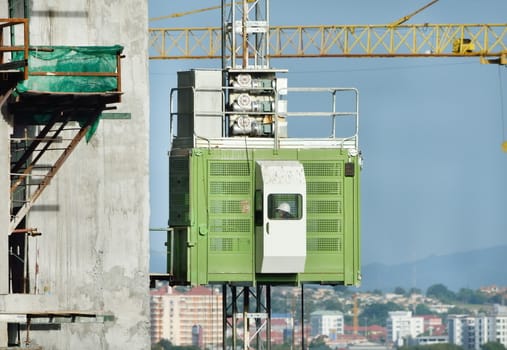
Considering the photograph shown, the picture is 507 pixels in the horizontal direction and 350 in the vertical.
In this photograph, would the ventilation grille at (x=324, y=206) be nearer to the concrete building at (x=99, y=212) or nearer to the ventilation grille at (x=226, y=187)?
the ventilation grille at (x=226, y=187)

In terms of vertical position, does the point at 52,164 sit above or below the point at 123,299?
above

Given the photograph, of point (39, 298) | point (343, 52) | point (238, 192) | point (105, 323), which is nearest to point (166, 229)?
point (238, 192)

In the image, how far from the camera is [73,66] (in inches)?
1618

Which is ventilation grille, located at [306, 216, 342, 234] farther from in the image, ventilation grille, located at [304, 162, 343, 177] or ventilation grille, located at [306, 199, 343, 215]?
ventilation grille, located at [304, 162, 343, 177]

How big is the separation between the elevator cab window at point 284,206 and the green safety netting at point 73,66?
27.2 ft

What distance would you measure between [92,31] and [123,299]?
573 cm

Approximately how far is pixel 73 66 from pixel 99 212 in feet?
16.3

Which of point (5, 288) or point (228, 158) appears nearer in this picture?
point (5, 288)

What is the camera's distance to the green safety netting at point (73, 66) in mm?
40000

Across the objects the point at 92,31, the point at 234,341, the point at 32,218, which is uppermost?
the point at 92,31

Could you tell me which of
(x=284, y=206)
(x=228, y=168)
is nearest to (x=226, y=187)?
(x=228, y=168)

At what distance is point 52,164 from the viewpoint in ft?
146

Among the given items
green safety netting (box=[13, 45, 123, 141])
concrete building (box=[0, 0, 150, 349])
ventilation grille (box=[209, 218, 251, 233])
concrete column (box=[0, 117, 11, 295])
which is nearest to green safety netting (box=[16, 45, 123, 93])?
green safety netting (box=[13, 45, 123, 141])

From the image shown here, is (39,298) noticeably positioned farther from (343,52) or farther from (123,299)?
(343,52)
